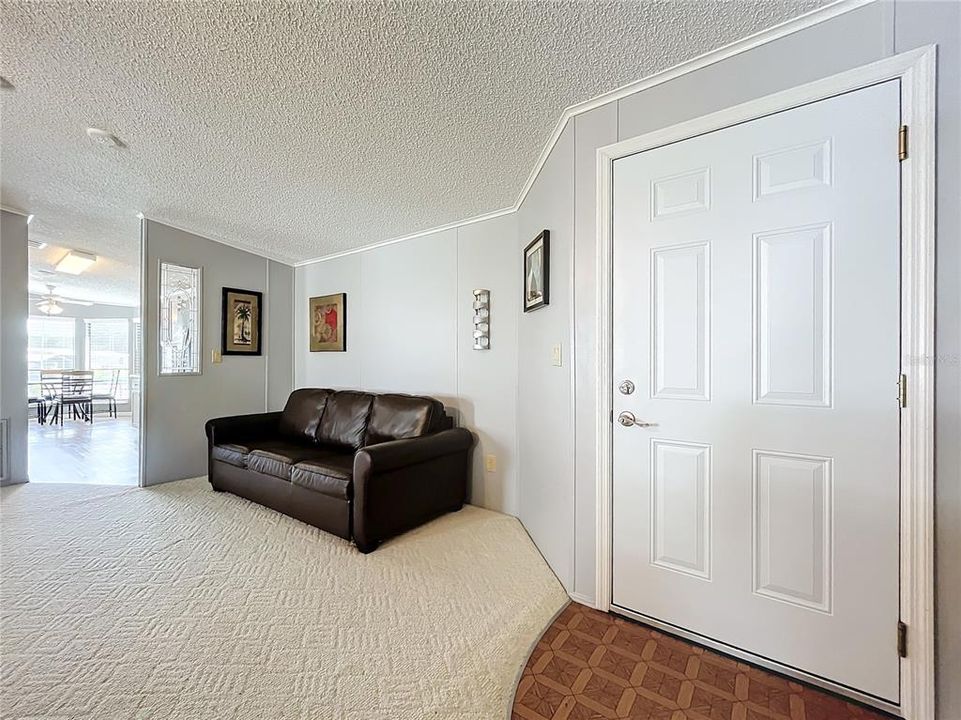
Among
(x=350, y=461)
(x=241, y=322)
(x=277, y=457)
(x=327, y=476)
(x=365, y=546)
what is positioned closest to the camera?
(x=365, y=546)

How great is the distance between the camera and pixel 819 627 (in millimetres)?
1419

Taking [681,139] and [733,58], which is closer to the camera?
[733,58]

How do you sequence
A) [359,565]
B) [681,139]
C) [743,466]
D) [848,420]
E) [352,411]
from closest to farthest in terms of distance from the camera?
[848,420] → [743,466] → [681,139] → [359,565] → [352,411]

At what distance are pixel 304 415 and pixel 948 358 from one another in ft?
12.8

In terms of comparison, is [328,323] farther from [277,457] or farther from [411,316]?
[277,457]

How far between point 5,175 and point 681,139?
417cm

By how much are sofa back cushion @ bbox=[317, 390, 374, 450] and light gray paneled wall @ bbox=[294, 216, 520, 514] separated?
412 millimetres

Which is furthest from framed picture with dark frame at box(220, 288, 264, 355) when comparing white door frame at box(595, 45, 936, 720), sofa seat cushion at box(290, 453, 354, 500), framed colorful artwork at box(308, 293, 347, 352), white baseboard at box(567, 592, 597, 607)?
white door frame at box(595, 45, 936, 720)

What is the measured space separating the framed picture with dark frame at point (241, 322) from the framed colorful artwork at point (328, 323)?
1.71 ft

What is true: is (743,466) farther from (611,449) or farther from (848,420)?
(611,449)

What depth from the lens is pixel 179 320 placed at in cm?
391

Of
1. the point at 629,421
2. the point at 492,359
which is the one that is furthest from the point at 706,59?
the point at 492,359

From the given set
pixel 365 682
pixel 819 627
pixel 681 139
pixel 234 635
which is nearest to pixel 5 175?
pixel 234 635

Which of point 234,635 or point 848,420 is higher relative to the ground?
point 848,420
